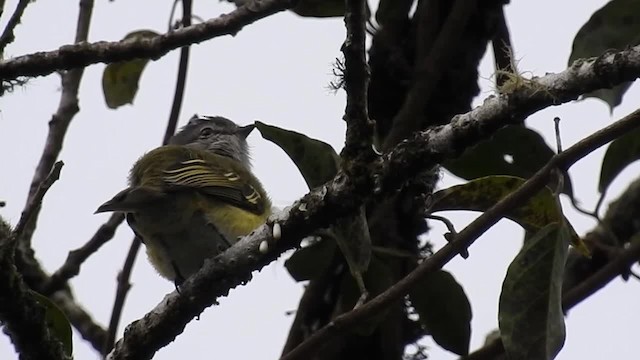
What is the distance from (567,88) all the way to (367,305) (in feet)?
2.45

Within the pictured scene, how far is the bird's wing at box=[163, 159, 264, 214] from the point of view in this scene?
13.0 feet

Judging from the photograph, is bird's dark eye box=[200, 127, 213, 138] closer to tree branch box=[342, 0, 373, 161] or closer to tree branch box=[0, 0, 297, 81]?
tree branch box=[0, 0, 297, 81]

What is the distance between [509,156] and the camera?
9.43ft

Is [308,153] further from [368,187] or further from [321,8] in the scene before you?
[321,8]

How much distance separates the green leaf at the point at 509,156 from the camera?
284 centimetres

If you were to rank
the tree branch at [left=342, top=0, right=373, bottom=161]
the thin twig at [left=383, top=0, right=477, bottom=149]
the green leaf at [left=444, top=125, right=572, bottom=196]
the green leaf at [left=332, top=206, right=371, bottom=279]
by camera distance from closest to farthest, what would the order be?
1. the tree branch at [left=342, top=0, right=373, bottom=161]
2. the green leaf at [left=332, top=206, right=371, bottom=279]
3. the green leaf at [left=444, top=125, right=572, bottom=196]
4. the thin twig at [left=383, top=0, right=477, bottom=149]

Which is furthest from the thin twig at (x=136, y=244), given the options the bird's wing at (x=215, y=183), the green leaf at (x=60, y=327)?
the green leaf at (x=60, y=327)

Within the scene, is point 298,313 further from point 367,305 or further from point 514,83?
point 514,83

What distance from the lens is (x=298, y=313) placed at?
3270 mm

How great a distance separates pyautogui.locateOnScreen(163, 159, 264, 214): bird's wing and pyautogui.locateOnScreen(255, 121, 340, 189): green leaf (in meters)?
1.19

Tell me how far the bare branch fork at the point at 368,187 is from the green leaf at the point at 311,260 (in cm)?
→ 59

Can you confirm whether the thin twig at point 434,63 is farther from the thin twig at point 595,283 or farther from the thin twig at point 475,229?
the thin twig at point 475,229

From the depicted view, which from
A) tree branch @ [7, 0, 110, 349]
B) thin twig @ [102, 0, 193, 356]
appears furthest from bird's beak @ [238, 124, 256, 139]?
tree branch @ [7, 0, 110, 349]

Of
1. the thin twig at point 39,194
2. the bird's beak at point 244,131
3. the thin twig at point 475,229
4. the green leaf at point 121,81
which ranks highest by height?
the bird's beak at point 244,131
